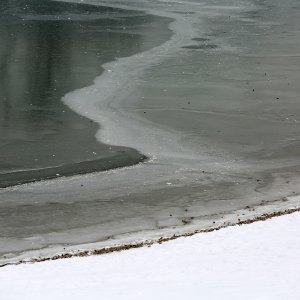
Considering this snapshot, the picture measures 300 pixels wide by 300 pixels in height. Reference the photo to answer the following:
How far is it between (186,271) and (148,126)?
1066 cm

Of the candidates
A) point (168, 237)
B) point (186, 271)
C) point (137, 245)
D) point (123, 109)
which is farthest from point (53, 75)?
point (186, 271)

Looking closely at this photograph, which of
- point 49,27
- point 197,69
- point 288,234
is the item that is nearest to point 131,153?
point 288,234

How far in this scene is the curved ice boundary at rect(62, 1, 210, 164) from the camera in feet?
73.3

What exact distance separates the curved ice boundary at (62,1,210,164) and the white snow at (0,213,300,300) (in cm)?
632

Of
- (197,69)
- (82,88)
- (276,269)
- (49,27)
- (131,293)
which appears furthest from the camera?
(49,27)

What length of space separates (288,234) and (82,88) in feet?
46.9

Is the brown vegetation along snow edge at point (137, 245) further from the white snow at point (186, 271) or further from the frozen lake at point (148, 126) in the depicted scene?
the frozen lake at point (148, 126)

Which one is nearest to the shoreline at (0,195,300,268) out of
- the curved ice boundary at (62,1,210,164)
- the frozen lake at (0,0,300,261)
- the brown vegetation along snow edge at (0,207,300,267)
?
the brown vegetation along snow edge at (0,207,300,267)

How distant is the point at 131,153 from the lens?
70.7 ft

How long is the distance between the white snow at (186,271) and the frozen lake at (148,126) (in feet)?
4.30

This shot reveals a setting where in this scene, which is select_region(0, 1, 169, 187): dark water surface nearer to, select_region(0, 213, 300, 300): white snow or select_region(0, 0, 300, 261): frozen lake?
select_region(0, 0, 300, 261): frozen lake

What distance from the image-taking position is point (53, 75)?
99.9 feet

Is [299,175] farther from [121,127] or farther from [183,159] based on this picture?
[121,127]

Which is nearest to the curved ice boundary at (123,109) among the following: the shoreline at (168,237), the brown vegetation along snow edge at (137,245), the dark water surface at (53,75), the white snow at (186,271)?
the dark water surface at (53,75)
